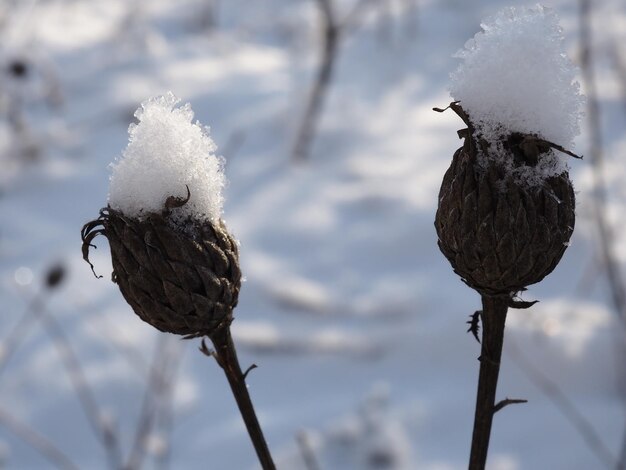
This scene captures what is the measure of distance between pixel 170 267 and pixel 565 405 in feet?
5.60

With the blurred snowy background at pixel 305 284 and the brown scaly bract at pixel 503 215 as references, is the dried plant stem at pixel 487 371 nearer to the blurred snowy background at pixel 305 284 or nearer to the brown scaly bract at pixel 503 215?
the brown scaly bract at pixel 503 215

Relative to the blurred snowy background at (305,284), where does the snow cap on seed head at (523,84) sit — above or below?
below

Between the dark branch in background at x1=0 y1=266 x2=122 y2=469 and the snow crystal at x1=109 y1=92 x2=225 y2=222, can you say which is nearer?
the snow crystal at x1=109 y1=92 x2=225 y2=222

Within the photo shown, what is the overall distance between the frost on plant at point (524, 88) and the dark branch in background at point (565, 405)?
4.45 ft

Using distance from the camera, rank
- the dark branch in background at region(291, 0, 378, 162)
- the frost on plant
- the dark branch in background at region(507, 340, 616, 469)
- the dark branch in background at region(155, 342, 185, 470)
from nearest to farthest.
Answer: the frost on plant → the dark branch in background at region(507, 340, 616, 469) → the dark branch in background at region(155, 342, 185, 470) → the dark branch in background at region(291, 0, 378, 162)

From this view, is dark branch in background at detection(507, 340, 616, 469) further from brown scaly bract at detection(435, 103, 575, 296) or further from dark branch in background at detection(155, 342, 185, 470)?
brown scaly bract at detection(435, 103, 575, 296)

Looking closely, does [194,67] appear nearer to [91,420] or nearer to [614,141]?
[614,141]

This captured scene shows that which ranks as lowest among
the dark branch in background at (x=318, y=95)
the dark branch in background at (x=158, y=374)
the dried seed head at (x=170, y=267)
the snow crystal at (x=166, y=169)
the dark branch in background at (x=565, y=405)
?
the dried seed head at (x=170, y=267)

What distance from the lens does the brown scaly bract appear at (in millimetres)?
652

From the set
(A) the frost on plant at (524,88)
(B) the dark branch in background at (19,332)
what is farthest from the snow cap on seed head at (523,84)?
(B) the dark branch in background at (19,332)

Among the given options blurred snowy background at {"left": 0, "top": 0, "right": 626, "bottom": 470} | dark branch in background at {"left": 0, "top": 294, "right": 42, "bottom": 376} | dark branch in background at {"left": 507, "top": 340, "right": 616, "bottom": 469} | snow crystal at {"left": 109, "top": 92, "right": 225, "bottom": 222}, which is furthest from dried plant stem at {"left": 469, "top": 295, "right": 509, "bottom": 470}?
dark branch in background at {"left": 0, "top": 294, "right": 42, "bottom": 376}

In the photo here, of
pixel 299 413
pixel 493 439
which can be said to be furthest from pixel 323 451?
pixel 493 439

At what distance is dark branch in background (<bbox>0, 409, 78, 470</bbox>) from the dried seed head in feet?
4.94

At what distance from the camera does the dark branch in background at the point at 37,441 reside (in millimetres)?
2080
